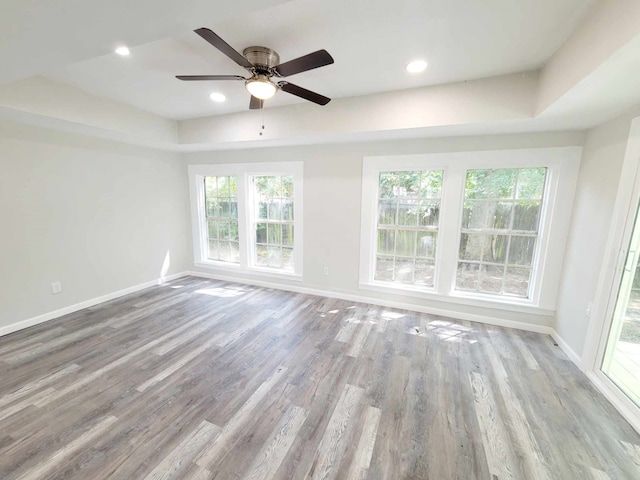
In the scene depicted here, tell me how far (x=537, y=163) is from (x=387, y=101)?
5.90 ft

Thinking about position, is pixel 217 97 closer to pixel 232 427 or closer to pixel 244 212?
pixel 244 212

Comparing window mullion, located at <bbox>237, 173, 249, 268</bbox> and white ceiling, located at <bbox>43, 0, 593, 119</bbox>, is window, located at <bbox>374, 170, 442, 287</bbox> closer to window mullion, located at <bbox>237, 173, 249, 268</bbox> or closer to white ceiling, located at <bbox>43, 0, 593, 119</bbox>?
white ceiling, located at <bbox>43, 0, 593, 119</bbox>

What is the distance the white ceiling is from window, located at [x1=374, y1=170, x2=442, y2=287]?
1.18 m

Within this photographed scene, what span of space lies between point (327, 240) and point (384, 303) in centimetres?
124

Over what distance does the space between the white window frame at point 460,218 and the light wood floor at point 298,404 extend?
0.43m

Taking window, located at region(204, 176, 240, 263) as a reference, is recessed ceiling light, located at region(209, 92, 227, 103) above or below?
above

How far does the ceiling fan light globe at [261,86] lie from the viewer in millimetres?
1982

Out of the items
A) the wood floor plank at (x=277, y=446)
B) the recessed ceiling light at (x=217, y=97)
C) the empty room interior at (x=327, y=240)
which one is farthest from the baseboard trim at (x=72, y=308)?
the wood floor plank at (x=277, y=446)

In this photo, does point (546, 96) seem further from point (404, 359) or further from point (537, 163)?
point (404, 359)

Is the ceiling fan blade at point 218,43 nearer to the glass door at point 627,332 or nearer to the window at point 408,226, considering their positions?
the window at point 408,226

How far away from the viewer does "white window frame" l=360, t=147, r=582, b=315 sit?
2803mm

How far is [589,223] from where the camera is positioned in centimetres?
248

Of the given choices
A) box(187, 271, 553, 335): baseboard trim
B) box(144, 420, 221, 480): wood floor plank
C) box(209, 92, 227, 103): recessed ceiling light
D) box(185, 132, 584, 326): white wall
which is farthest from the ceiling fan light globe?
box(187, 271, 553, 335): baseboard trim

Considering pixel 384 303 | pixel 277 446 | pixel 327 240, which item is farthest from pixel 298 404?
pixel 327 240
